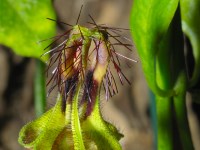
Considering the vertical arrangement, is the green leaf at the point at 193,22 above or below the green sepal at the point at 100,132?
above

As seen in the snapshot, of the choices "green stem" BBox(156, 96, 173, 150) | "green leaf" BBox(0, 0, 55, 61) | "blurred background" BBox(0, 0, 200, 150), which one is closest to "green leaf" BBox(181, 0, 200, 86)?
"green stem" BBox(156, 96, 173, 150)

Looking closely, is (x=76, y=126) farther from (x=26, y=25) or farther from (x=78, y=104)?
(x=26, y=25)

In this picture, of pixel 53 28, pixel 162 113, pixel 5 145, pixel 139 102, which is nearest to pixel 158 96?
pixel 162 113

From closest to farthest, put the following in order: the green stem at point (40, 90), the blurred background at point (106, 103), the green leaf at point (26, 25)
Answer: the green leaf at point (26, 25) < the green stem at point (40, 90) < the blurred background at point (106, 103)

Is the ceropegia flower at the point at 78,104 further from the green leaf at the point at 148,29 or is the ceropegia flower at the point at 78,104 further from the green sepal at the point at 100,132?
the green leaf at the point at 148,29

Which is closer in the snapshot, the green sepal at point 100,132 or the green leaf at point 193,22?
the green sepal at point 100,132

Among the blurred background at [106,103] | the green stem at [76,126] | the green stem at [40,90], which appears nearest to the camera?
the green stem at [76,126]

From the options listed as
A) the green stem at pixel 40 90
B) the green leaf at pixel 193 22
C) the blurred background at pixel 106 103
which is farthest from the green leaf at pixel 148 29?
the blurred background at pixel 106 103
